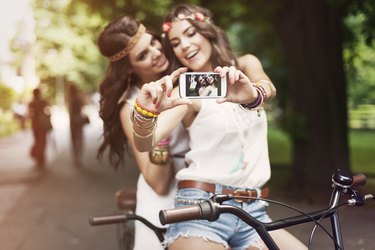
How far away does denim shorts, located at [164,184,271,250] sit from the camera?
7.72ft

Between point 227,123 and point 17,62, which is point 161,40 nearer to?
point 227,123

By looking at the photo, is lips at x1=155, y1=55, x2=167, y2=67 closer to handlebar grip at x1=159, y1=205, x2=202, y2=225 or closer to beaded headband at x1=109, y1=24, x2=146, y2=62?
beaded headband at x1=109, y1=24, x2=146, y2=62

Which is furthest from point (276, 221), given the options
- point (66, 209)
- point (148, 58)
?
point (66, 209)

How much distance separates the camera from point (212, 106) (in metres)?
2.47

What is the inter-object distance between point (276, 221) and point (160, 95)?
1.79 ft

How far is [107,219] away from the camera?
2615 millimetres

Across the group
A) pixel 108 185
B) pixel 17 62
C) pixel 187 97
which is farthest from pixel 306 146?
pixel 17 62

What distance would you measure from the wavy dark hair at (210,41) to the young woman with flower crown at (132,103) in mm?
90

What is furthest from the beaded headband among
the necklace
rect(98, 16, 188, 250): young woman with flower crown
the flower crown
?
the necklace

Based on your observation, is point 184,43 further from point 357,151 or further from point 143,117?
point 357,151

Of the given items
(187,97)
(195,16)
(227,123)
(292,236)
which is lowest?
(292,236)

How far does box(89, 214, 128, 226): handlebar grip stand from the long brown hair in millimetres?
443

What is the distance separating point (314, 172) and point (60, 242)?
420 centimetres

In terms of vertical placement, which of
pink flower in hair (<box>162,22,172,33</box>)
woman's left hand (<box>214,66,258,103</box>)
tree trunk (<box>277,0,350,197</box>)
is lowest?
tree trunk (<box>277,0,350,197</box>)
